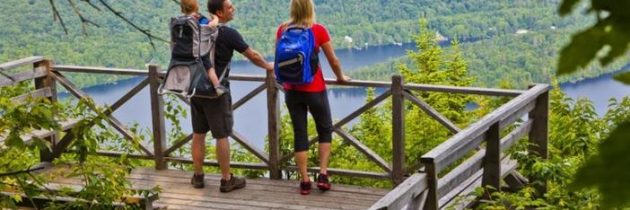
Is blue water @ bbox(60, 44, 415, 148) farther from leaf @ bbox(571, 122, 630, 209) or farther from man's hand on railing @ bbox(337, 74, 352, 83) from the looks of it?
leaf @ bbox(571, 122, 630, 209)

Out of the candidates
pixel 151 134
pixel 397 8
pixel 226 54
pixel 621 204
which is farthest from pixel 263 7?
pixel 621 204

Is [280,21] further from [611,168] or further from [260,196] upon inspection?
[611,168]

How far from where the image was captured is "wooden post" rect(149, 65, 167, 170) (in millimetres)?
6922

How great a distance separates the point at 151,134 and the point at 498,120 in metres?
3.21

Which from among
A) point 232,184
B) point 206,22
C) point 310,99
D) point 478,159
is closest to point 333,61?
point 310,99

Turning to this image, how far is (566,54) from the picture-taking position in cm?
53

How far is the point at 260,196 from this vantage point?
6.34 meters

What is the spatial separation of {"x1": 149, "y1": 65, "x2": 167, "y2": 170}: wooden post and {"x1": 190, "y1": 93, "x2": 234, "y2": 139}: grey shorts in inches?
29.2

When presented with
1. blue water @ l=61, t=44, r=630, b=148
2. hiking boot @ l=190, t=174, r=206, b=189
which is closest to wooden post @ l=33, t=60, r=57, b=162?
blue water @ l=61, t=44, r=630, b=148

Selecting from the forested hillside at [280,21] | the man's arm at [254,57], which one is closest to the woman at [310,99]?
the man's arm at [254,57]

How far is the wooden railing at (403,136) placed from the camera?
168 inches

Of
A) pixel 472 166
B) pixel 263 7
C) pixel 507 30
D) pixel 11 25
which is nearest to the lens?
pixel 472 166

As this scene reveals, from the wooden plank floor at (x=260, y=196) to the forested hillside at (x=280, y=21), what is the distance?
1.45 metres

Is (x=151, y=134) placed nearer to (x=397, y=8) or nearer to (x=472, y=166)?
(x=472, y=166)
